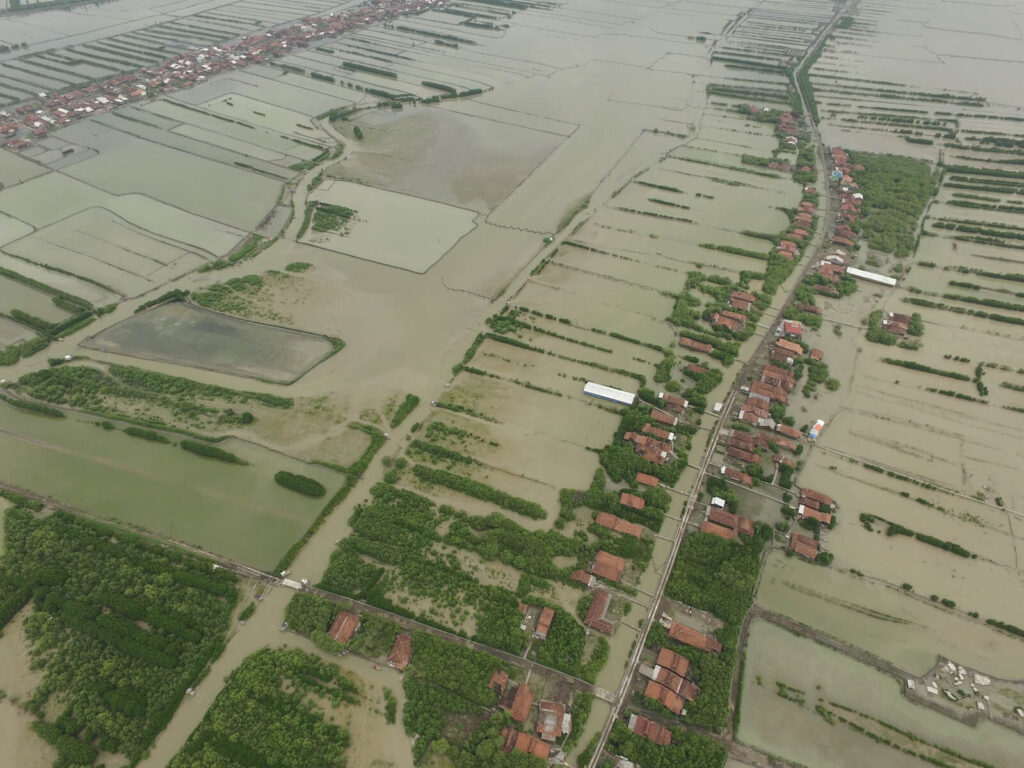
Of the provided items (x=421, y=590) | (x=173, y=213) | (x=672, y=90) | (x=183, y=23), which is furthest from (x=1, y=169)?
(x=672, y=90)

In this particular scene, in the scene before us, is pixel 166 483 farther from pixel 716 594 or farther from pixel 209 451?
pixel 716 594

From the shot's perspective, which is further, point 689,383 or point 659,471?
point 689,383

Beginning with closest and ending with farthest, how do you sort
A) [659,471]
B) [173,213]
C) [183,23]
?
1. [659,471]
2. [173,213]
3. [183,23]

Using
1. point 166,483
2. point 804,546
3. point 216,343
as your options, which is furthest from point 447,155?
point 804,546

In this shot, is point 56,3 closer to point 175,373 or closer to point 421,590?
point 175,373

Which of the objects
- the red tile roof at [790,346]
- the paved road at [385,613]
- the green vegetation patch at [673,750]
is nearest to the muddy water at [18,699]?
the paved road at [385,613]
